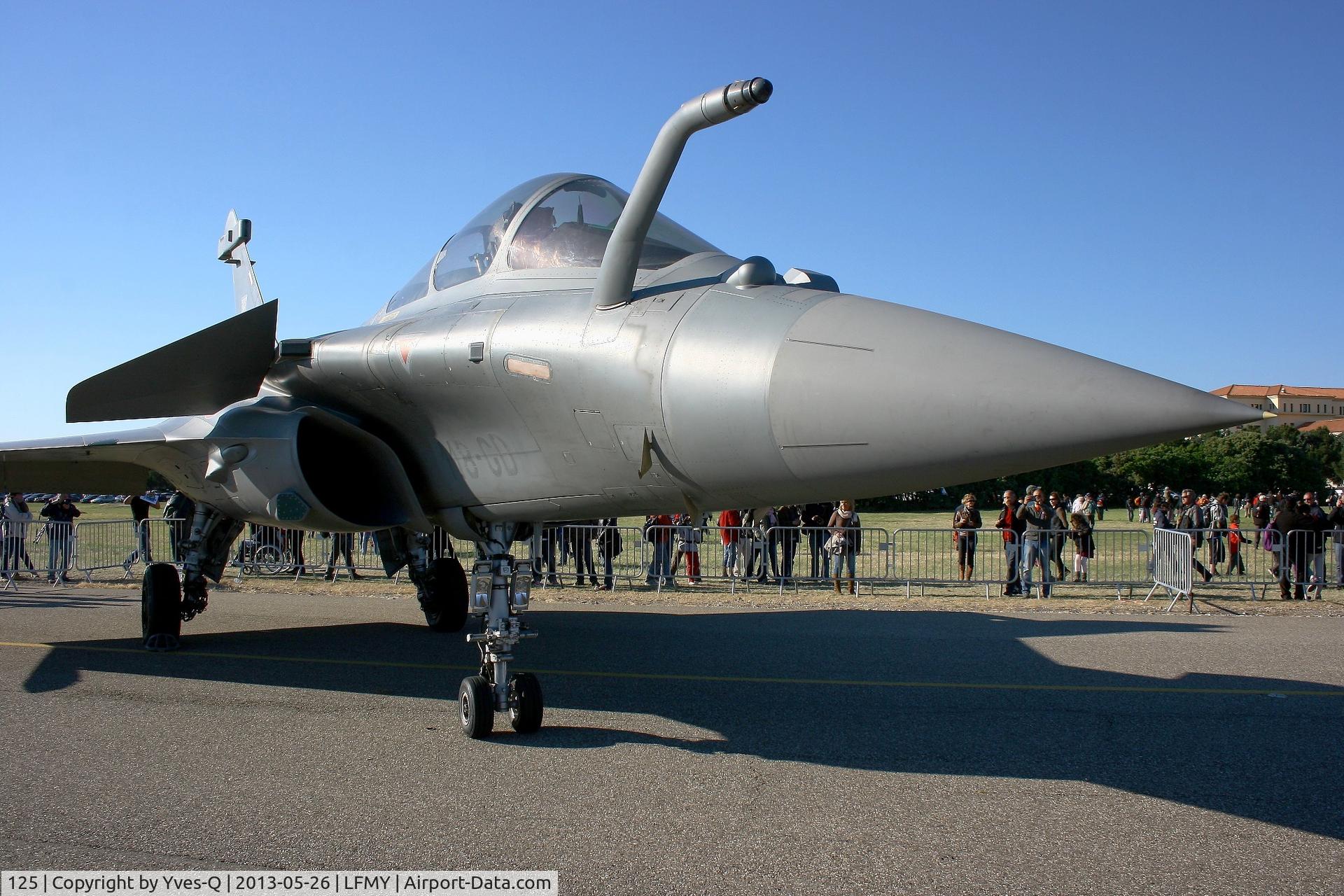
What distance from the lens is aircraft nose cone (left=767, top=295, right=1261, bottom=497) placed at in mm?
3113

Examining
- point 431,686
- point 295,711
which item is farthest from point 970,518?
point 295,711

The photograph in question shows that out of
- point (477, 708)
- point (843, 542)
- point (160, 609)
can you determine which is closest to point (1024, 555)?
point (843, 542)

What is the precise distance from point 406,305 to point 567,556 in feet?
30.2

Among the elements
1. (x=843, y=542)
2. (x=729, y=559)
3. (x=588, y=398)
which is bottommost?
(x=729, y=559)

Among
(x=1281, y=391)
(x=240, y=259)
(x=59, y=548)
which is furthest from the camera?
(x=1281, y=391)

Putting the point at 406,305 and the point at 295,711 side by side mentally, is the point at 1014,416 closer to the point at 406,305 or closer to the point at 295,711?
the point at 406,305

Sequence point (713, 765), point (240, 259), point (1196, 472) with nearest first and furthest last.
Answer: point (713, 765), point (240, 259), point (1196, 472)

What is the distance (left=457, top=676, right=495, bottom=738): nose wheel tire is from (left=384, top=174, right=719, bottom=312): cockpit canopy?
2307 millimetres

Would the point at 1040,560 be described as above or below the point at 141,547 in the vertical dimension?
below

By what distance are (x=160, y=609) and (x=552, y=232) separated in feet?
17.7

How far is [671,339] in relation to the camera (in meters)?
4.07

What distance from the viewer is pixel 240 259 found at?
12094mm

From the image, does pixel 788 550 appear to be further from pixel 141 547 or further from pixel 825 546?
pixel 141 547

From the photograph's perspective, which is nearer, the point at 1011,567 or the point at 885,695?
the point at 885,695
